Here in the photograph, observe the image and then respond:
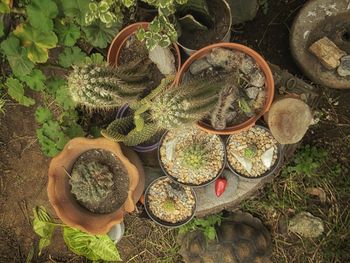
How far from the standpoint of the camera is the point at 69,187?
277cm

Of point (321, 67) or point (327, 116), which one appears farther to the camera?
point (327, 116)

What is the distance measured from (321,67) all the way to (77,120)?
5.11 feet

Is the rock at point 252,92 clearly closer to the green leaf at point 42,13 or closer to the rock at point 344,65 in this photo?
the rock at point 344,65

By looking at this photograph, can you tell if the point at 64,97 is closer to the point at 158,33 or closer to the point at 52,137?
the point at 52,137

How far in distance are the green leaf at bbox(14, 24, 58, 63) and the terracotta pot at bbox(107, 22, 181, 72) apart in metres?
0.32

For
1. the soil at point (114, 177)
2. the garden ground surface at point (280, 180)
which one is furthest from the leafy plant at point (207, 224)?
the soil at point (114, 177)

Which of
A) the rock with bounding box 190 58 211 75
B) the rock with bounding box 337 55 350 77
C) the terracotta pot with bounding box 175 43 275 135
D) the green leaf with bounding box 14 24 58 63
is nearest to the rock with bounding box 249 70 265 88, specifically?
the terracotta pot with bounding box 175 43 275 135

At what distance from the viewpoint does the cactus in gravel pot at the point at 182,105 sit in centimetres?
212

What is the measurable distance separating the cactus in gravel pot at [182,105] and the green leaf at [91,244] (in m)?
0.98

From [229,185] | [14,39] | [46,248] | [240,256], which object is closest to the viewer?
[14,39]

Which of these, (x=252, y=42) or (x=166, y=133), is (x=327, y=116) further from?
→ (x=166, y=133)

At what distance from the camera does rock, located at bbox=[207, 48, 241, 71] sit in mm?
2558

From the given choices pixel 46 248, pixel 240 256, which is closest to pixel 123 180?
pixel 240 256

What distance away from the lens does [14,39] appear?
2629 mm
